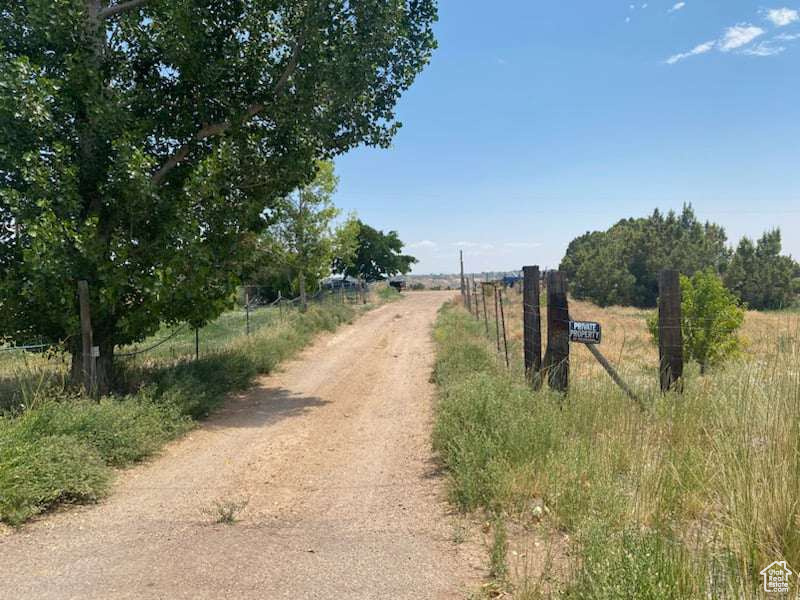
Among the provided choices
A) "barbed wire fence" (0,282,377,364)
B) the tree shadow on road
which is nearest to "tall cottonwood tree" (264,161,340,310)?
"barbed wire fence" (0,282,377,364)

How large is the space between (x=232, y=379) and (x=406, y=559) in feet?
25.8

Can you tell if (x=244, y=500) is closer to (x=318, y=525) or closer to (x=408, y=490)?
(x=318, y=525)

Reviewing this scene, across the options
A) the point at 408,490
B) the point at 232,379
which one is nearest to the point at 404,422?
the point at 408,490

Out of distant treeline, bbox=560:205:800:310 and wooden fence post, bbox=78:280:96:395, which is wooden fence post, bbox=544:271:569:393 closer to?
wooden fence post, bbox=78:280:96:395

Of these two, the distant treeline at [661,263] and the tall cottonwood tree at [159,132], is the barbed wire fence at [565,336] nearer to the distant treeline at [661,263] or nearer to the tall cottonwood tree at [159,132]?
the tall cottonwood tree at [159,132]

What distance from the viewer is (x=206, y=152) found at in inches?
383

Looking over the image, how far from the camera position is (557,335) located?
22.3ft

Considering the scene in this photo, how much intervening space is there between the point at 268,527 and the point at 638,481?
2.97m

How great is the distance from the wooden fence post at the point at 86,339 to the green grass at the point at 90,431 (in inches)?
20.0

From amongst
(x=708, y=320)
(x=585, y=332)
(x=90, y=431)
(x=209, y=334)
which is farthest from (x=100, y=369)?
(x=209, y=334)

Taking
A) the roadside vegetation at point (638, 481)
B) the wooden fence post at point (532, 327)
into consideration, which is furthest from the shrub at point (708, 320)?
the roadside vegetation at point (638, 481)

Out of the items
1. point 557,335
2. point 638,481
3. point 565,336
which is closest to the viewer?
point 638,481

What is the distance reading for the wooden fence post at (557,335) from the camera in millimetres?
6707

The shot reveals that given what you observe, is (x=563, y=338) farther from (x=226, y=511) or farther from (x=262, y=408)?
(x=262, y=408)
